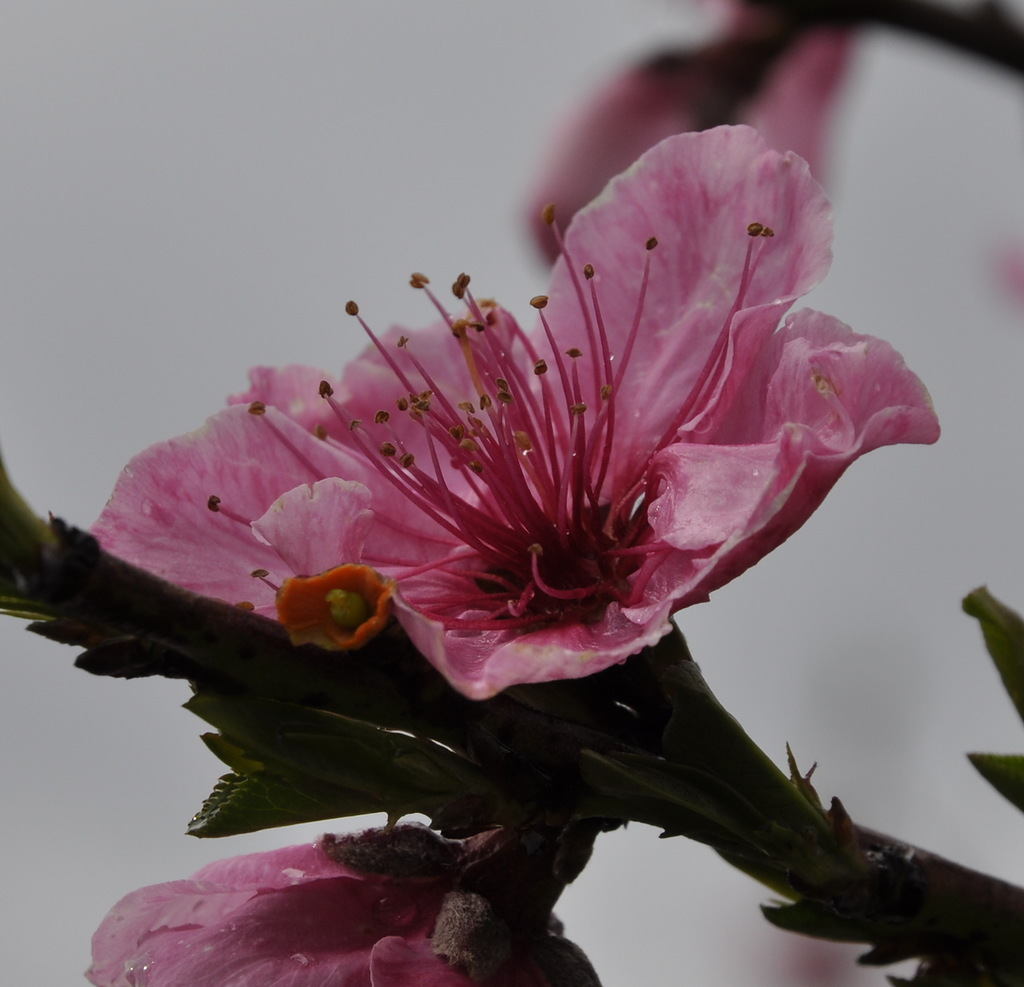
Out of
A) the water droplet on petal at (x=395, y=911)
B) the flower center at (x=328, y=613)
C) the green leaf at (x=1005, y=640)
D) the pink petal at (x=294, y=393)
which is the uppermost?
the pink petal at (x=294, y=393)

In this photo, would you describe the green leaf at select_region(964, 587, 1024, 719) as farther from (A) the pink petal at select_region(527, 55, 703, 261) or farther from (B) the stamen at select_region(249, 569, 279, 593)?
(A) the pink petal at select_region(527, 55, 703, 261)

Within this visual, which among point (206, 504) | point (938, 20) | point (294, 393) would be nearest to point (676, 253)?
point (294, 393)

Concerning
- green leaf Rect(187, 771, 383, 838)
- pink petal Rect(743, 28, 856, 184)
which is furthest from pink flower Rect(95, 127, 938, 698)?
pink petal Rect(743, 28, 856, 184)

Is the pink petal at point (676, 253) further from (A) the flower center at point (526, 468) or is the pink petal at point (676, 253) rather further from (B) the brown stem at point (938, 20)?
(B) the brown stem at point (938, 20)

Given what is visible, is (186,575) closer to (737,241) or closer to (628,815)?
(628,815)

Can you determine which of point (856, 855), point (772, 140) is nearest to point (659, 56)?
point (772, 140)

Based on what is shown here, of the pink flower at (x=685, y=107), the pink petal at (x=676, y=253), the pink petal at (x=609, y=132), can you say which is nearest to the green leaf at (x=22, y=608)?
the pink petal at (x=676, y=253)
